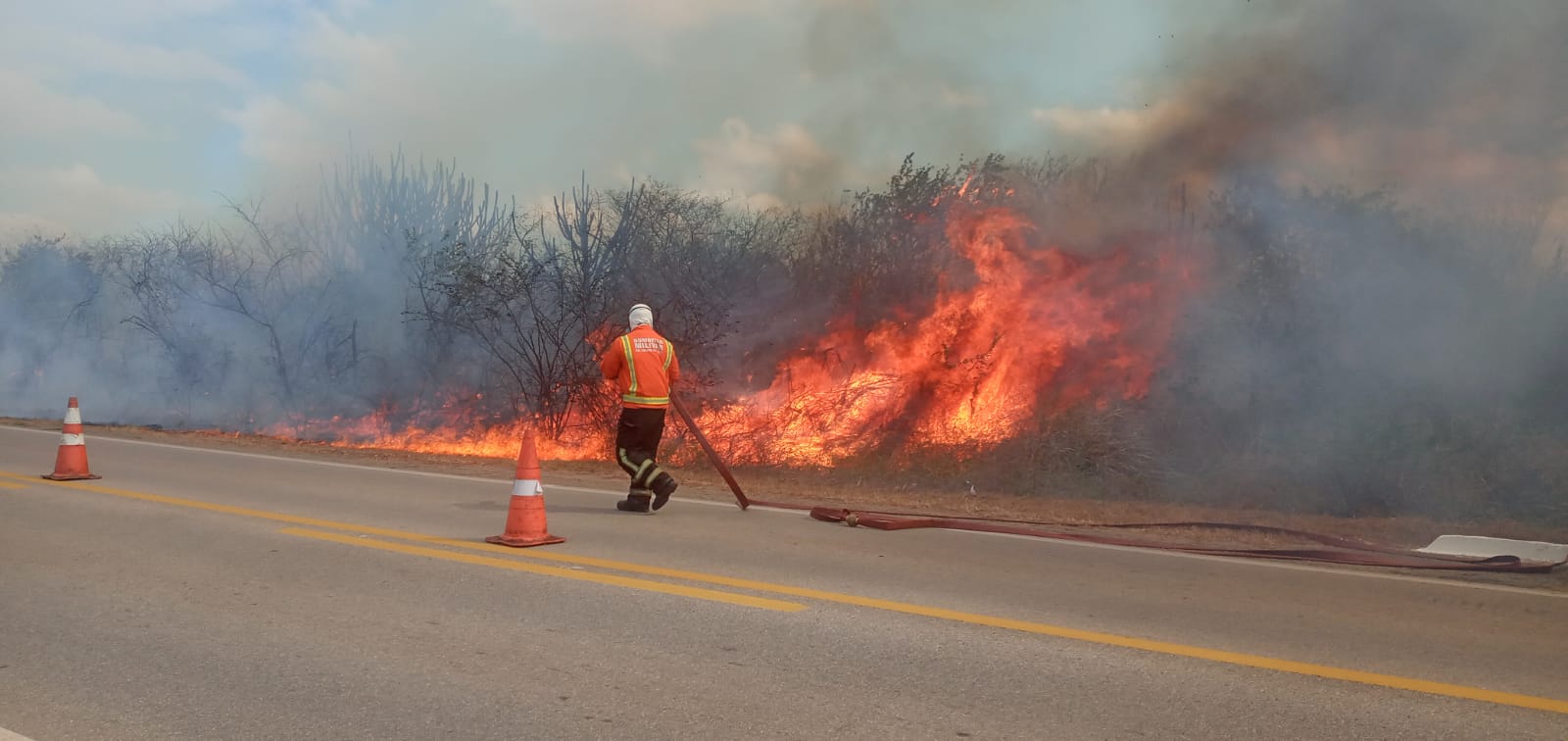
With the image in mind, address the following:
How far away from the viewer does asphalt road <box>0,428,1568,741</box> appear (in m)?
3.73

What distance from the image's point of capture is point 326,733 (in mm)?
3557

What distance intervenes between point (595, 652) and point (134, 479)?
7.99 metres

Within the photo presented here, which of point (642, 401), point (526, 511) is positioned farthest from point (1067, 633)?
point (642, 401)

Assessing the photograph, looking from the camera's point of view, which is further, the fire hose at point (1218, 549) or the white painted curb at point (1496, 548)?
the white painted curb at point (1496, 548)

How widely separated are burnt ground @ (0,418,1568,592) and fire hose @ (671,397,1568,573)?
0.23 ft

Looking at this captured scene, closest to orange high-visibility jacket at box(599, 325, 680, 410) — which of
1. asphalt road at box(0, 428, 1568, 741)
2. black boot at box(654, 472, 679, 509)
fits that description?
black boot at box(654, 472, 679, 509)

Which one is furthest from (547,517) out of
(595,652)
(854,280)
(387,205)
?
(387,205)

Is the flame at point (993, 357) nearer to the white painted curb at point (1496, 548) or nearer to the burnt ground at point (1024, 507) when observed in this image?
the burnt ground at point (1024, 507)

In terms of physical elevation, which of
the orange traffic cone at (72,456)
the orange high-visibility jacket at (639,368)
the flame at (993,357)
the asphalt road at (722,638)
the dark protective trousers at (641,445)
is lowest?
the asphalt road at (722,638)

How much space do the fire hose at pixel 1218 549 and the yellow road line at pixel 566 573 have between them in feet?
7.61

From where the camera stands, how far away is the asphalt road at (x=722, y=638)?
3.73 meters

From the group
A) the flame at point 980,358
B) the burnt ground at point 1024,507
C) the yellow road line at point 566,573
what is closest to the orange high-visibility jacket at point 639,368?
the burnt ground at point 1024,507

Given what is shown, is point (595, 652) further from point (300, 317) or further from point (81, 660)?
point (300, 317)

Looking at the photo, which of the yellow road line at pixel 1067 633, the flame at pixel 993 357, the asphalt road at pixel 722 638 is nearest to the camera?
the asphalt road at pixel 722 638
